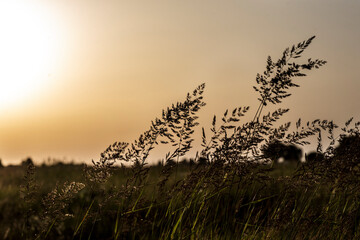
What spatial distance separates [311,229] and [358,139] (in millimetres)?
814

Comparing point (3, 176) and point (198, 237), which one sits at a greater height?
point (3, 176)

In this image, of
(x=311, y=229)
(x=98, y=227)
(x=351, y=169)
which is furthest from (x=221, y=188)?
(x=98, y=227)

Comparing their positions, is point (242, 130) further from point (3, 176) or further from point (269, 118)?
point (3, 176)

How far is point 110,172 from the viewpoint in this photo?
9.33 feet

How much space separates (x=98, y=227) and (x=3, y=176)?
4.49 meters

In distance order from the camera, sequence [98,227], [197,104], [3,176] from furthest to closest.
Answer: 1. [3,176]
2. [98,227]
3. [197,104]

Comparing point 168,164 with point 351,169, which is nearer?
point 168,164

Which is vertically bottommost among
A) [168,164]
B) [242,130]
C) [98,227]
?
[98,227]

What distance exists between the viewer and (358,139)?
3.57 metres

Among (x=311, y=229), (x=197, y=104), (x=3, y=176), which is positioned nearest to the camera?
(x=197, y=104)

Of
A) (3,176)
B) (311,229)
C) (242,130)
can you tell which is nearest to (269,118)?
(242,130)

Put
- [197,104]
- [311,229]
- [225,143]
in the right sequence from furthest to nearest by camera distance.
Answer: [311,229] → [225,143] → [197,104]

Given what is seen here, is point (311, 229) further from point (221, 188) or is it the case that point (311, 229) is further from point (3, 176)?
point (3, 176)

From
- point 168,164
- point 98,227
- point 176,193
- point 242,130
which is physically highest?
point 242,130
